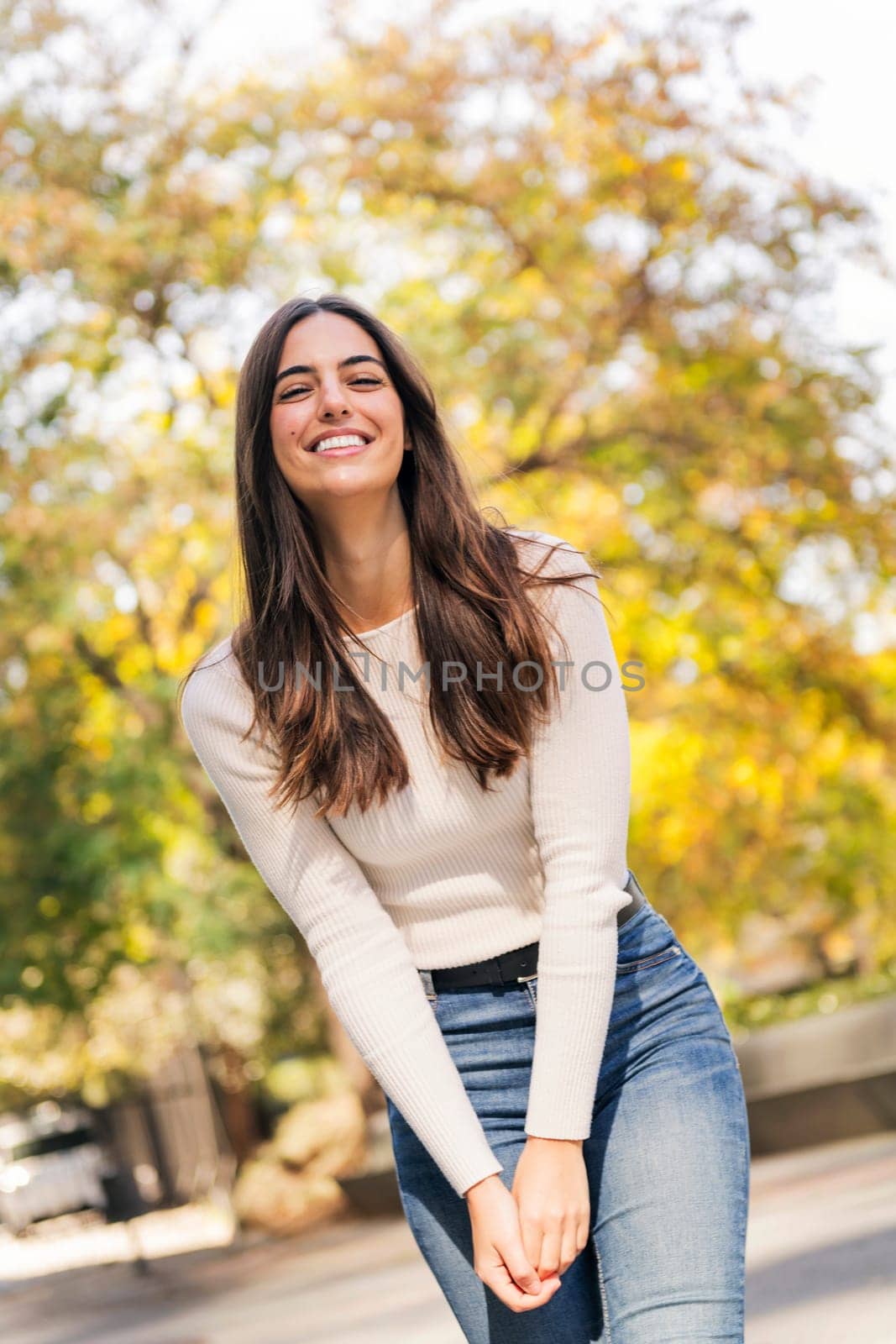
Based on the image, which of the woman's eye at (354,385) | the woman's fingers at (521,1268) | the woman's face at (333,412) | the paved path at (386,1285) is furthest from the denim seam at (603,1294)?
the paved path at (386,1285)

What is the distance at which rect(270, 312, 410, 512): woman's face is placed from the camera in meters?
2.41

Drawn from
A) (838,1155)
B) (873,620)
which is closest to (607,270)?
(873,620)

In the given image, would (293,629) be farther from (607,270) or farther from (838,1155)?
(607,270)

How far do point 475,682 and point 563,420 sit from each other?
1040 cm

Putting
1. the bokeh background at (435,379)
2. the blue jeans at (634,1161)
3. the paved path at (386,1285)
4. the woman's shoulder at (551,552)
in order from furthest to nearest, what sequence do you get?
1. the bokeh background at (435,379)
2. the paved path at (386,1285)
3. the woman's shoulder at (551,552)
4. the blue jeans at (634,1161)

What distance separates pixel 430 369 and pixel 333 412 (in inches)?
360

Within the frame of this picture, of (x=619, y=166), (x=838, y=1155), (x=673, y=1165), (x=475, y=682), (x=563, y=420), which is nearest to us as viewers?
(x=673, y=1165)

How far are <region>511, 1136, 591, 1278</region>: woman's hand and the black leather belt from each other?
0.24 m

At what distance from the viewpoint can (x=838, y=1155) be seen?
8.58m

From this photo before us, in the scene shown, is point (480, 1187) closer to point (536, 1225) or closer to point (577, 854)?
point (536, 1225)

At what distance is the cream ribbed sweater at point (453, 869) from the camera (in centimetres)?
215

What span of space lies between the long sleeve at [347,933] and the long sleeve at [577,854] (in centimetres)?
13

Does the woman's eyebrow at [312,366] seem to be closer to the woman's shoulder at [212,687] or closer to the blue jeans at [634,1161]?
the woman's shoulder at [212,687]

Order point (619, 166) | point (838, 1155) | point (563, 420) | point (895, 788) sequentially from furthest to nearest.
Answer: point (895, 788)
point (563, 420)
point (619, 166)
point (838, 1155)
